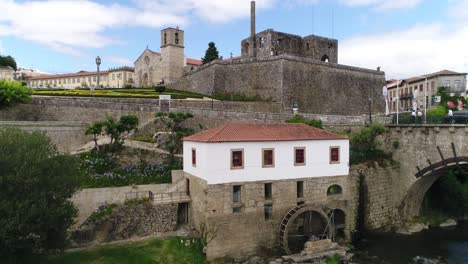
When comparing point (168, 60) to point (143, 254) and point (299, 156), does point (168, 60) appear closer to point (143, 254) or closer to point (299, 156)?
point (299, 156)

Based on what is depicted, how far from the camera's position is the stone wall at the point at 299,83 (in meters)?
44.4

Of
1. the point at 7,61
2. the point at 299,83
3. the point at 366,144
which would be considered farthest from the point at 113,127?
the point at 7,61

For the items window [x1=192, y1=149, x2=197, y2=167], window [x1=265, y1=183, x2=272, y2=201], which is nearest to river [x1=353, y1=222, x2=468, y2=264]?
window [x1=265, y1=183, x2=272, y2=201]

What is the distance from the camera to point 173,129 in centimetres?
3081

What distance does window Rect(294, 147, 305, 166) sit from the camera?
23.9 metres

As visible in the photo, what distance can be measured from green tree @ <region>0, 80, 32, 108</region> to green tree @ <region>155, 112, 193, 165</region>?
1229cm

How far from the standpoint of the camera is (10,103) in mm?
33125

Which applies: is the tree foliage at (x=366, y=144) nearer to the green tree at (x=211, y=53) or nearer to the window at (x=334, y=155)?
the window at (x=334, y=155)

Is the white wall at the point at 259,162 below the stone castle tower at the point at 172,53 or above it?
below

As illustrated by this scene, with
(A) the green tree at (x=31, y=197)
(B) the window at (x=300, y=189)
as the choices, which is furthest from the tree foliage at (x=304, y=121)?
(A) the green tree at (x=31, y=197)

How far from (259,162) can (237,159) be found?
150 cm

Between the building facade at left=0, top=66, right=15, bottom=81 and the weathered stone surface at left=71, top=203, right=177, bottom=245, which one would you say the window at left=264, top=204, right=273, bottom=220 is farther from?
the building facade at left=0, top=66, right=15, bottom=81

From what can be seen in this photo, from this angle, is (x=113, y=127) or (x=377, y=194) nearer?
(x=113, y=127)

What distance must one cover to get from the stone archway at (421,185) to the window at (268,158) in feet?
40.8
